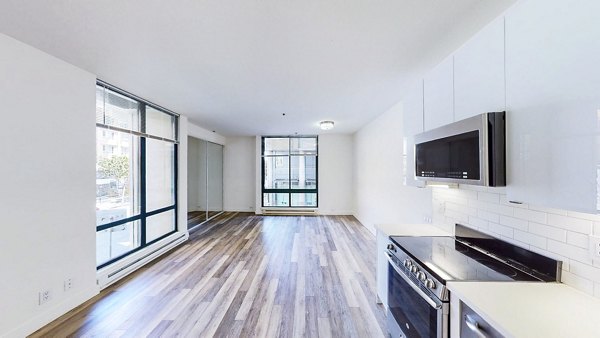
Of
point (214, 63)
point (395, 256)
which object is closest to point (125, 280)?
point (214, 63)

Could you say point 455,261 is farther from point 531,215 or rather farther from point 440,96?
point 440,96

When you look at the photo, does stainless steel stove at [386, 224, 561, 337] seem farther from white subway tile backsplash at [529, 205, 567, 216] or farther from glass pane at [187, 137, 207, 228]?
glass pane at [187, 137, 207, 228]

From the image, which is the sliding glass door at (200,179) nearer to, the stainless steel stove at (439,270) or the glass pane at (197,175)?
the glass pane at (197,175)

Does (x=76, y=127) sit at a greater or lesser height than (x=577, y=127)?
greater

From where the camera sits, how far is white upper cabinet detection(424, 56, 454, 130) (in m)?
1.77

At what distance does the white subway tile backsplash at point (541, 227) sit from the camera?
120 centimetres

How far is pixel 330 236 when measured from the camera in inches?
209

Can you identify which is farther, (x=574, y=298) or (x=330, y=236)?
(x=330, y=236)

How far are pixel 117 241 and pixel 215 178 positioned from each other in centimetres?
433

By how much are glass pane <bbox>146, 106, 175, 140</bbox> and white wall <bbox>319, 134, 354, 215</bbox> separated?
4.36 m

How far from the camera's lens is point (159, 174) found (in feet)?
14.4

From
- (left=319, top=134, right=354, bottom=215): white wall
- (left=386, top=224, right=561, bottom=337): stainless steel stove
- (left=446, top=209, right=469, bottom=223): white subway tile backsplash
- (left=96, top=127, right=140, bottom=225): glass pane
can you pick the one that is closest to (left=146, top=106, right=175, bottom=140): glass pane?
(left=96, top=127, right=140, bottom=225): glass pane

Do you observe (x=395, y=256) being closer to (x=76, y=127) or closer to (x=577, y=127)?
(x=577, y=127)

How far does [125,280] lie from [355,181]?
19.3 feet
